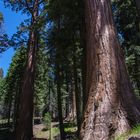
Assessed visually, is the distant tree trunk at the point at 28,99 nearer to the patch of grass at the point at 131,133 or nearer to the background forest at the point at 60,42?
the background forest at the point at 60,42

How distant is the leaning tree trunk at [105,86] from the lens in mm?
5656

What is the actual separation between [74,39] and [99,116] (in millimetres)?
→ 6660

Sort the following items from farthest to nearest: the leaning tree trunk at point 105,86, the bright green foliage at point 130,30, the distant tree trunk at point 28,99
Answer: the bright green foliage at point 130,30, the distant tree trunk at point 28,99, the leaning tree trunk at point 105,86

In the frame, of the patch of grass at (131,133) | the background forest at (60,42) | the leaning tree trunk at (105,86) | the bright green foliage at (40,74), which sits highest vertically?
the bright green foliage at (40,74)

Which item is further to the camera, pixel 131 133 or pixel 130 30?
pixel 130 30

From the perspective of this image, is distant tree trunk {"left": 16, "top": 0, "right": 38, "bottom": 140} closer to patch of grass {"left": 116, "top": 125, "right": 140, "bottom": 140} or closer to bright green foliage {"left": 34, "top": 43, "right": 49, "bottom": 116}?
bright green foliage {"left": 34, "top": 43, "right": 49, "bottom": 116}

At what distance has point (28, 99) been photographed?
1416cm

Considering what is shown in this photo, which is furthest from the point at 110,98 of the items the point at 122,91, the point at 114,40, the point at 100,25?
the point at 100,25

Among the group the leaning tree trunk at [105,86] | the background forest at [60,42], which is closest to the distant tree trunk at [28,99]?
the background forest at [60,42]

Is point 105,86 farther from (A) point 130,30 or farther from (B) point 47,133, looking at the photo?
(B) point 47,133

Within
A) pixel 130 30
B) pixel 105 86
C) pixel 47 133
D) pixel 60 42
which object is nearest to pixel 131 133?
pixel 105 86

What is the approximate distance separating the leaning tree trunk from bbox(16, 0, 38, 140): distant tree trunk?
23.8 ft

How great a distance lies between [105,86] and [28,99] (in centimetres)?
859

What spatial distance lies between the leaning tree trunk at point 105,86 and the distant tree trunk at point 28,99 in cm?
727
